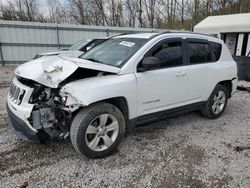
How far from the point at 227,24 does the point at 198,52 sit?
9420 millimetres

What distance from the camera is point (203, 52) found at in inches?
169

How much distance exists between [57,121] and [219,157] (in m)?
2.35

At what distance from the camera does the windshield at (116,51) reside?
3.40 m

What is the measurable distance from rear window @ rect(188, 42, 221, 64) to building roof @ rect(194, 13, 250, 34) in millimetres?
8099

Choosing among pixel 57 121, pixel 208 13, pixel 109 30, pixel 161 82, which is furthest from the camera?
pixel 208 13

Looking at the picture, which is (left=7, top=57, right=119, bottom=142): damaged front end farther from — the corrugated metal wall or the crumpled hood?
the corrugated metal wall

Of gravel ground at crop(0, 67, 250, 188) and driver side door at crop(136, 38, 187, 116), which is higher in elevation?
driver side door at crop(136, 38, 187, 116)

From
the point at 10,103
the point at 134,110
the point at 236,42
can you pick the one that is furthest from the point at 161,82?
the point at 236,42

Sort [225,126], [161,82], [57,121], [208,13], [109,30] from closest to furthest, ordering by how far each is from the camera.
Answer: [57,121]
[161,82]
[225,126]
[109,30]
[208,13]

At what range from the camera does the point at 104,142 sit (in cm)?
310

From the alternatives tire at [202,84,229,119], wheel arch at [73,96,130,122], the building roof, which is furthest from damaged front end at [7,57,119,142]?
the building roof

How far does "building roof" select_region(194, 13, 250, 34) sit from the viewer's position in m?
11.3

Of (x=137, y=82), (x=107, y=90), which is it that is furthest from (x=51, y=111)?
(x=137, y=82)

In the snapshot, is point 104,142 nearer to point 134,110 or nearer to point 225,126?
point 134,110
